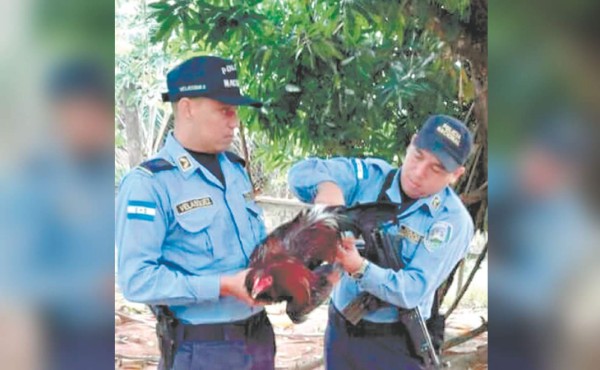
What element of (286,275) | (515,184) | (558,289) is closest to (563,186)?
(515,184)

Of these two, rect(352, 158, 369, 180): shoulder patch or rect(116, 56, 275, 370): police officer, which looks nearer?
rect(116, 56, 275, 370): police officer

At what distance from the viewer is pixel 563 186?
2744 mm

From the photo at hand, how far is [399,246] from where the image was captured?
8.31 feet

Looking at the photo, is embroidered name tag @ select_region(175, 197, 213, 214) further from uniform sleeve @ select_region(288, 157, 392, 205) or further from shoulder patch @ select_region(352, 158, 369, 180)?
shoulder patch @ select_region(352, 158, 369, 180)

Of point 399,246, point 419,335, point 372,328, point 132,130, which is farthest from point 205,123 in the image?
point 419,335

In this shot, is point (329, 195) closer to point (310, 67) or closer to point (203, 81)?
point (310, 67)

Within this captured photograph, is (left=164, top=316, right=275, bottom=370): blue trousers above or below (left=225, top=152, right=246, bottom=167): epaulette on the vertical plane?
below

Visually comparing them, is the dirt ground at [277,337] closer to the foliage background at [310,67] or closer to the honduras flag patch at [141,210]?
the honduras flag patch at [141,210]

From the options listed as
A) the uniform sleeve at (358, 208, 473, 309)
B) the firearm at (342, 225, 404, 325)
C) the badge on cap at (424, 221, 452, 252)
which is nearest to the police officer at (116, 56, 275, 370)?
the firearm at (342, 225, 404, 325)

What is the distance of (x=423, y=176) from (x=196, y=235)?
736mm

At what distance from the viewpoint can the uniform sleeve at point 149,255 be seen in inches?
95.0

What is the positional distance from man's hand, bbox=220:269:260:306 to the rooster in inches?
0.5

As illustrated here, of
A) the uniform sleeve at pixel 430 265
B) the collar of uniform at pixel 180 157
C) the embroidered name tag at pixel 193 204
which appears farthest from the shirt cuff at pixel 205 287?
the uniform sleeve at pixel 430 265

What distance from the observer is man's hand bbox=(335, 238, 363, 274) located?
8.16 ft
